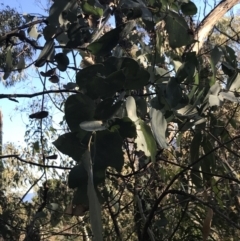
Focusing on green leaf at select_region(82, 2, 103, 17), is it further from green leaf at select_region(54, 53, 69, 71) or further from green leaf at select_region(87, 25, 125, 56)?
green leaf at select_region(54, 53, 69, 71)

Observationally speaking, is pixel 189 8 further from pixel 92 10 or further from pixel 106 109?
pixel 106 109

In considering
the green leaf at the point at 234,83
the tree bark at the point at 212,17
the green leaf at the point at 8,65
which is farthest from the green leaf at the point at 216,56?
the tree bark at the point at 212,17

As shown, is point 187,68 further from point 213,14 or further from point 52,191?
point 52,191

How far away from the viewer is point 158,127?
51cm

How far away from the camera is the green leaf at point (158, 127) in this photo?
19.4 inches

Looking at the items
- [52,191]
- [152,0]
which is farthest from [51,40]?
[52,191]

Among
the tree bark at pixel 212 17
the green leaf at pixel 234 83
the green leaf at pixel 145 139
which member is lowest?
the green leaf at pixel 145 139

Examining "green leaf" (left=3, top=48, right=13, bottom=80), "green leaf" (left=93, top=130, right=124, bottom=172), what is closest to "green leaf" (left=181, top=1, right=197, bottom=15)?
"green leaf" (left=93, top=130, right=124, bottom=172)

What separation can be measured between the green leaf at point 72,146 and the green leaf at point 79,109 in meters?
0.01

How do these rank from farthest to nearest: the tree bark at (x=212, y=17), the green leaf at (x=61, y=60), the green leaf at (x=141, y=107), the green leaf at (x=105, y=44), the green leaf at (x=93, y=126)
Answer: the tree bark at (x=212, y=17) < the green leaf at (x=61, y=60) < the green leaf at (x=141, y=107) < the green leaf at (x=105, y=44) < the green leaf at (x=93, y=126)

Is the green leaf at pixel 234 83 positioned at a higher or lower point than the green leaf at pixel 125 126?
higher

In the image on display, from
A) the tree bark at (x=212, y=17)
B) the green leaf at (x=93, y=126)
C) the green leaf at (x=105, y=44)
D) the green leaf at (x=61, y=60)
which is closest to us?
the green leaf at (x=93, y=126)

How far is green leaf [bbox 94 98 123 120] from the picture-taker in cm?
46

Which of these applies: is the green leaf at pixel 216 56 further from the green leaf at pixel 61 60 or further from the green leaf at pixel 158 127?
the green leaf at pixel 61 60
